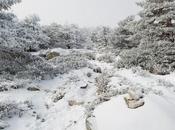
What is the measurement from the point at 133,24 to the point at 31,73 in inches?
317

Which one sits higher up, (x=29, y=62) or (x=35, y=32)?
(x=35, y=32)

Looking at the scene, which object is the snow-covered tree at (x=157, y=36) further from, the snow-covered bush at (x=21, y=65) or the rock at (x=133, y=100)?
the rock at (x=133, y=100)

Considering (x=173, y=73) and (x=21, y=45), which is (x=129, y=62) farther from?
(x=21, y=45)

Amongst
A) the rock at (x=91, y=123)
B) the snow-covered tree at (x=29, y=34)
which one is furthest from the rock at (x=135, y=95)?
the snow-covered tree at (x=29, y=34)

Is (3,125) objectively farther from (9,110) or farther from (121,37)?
(121,37)

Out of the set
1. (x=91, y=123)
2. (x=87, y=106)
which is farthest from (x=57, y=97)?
(x=91, y=123)

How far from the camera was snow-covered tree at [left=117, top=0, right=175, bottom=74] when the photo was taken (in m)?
19.1

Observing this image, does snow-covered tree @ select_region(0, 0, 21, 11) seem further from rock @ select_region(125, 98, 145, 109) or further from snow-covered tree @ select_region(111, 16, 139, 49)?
snow-covered tree @ select_region(111, 16, 139, 49)

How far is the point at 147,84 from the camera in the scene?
14.4m

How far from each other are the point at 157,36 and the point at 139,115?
1051cm

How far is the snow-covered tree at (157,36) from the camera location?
1911 cm

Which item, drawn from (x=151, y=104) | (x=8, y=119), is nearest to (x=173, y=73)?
(x=151, y=104)

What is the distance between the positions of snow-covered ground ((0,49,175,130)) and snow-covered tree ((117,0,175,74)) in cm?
156

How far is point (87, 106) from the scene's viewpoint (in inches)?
508
